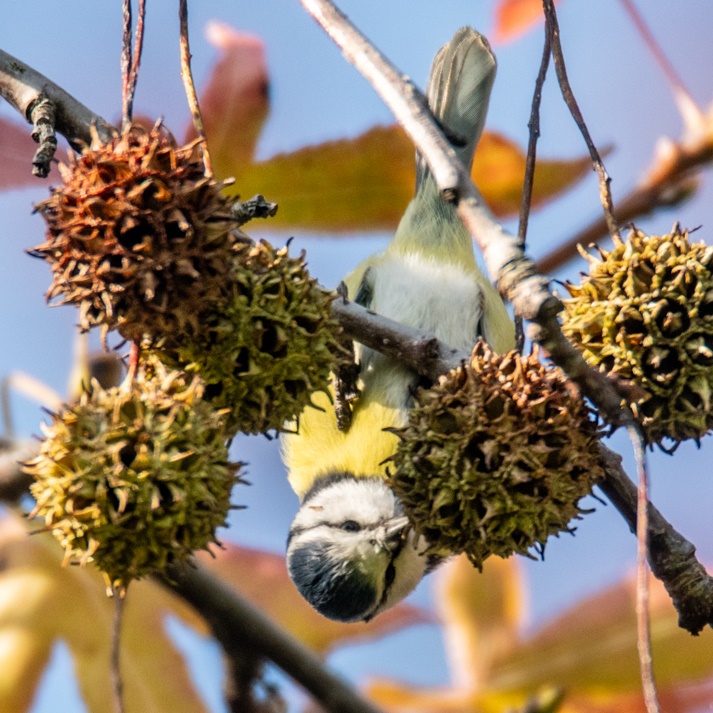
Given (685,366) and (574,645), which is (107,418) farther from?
(574,645)

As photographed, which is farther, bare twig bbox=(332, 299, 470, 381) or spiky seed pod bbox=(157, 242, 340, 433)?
bare twig bbox=(332, 299, 470, 381)

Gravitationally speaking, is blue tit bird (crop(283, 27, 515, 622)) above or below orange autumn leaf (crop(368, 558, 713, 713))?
above

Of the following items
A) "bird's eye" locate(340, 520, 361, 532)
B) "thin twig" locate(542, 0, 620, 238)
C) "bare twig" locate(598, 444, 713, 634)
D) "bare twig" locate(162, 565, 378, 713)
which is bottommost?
"bare twig" locate(598, 444, 713, 634)

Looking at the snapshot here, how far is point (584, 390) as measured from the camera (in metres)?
1.51

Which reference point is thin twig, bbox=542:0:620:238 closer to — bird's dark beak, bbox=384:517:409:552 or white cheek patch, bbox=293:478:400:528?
white cheek patch, bbox=293:478:400:528

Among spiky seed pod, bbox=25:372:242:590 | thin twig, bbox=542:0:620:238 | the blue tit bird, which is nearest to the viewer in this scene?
spiky seed pod, bbox=25:372:242:590

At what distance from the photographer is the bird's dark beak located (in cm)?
355

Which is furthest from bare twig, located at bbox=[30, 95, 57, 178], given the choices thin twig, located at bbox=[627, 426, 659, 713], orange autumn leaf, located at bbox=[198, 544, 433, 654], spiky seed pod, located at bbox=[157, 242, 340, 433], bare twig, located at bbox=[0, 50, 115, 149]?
orange autumn leaf, located at bbox=[198, 544, 433, 654]

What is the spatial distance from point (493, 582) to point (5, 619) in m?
1.25

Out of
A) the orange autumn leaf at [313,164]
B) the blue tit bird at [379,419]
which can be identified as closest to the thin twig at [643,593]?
the orange autumn leaf at [313,164]

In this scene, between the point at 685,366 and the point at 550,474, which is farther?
the point at 685,366

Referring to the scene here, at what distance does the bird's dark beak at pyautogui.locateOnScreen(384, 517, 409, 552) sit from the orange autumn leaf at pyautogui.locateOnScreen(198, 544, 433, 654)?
20.3 inches

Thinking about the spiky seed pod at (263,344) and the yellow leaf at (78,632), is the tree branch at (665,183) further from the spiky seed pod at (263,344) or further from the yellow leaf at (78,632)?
the yellow leaf at (78,632)

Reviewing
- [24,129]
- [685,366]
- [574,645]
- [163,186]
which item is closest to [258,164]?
[24,129]
